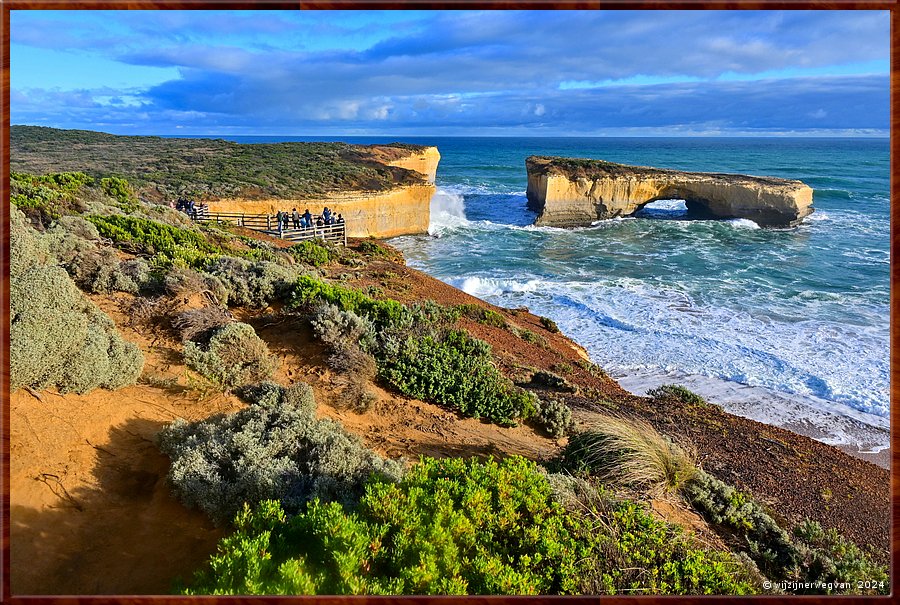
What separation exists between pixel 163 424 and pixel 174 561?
70.3 inches

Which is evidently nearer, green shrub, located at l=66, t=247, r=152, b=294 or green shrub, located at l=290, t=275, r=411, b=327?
green shrub, located at l=66, t=247, r=152, b=294

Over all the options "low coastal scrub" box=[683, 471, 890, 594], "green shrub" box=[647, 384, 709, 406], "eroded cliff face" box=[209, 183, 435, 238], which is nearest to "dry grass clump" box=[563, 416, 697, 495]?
"low coastal scrub" box=[683, 471, 890, 594]

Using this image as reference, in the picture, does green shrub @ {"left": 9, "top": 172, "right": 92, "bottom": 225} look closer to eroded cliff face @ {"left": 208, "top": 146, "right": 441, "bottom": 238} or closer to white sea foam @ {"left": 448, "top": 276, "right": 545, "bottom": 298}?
white sea foam @ {"left": 448, "top": 276, "right": 545, "bottom": 298}

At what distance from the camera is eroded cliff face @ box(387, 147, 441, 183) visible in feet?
152

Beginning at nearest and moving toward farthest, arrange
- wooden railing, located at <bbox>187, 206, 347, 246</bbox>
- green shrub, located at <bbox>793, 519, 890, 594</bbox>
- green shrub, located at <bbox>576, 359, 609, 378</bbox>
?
green shrub, located at <bbox>793, 519, 890, 594</bbox> → green shrub, located at <bbox>576, 359, 609, 378</bbox> → wooden railing, located at <bbox>187, 206, 347, 246</bbox>

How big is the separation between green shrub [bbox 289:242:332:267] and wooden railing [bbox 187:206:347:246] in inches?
175

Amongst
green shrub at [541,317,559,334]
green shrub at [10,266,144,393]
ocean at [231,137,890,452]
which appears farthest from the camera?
green shrub at [541,317,559,334]

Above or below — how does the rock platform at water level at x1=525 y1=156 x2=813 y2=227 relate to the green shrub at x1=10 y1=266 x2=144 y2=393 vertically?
above

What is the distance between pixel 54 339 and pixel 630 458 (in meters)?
5.58

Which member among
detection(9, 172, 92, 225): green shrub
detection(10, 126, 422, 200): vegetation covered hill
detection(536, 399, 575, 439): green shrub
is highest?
detection(10, 126, 422, 200): vegetation covered hill

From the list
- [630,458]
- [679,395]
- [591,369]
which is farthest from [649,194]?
[630,458]

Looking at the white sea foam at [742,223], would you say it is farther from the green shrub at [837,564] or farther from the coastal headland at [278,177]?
the green shrub at [837,564]

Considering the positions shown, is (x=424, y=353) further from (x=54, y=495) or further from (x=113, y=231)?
(x=113, y=231)

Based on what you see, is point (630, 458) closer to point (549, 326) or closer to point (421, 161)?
point (549, 326)
